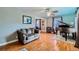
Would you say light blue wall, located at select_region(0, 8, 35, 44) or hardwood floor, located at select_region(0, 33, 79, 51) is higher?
light blue wall, located at select_region(0, 8, 35, 44)

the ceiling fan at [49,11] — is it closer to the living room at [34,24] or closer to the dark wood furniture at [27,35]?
the living room at [34,24]

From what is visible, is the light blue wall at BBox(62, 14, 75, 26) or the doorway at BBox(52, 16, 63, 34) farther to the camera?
the doorway at BBox(52, 16, 63, 34)

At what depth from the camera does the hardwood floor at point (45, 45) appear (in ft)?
7.53

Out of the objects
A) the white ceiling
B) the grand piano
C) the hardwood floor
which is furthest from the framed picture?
the grand piano

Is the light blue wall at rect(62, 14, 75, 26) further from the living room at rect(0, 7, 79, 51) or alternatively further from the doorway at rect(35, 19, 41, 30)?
the doorway at rect(35, 19, 41, 30)

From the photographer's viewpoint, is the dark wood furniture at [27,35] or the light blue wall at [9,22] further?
the dark wood furniture at [27,35]

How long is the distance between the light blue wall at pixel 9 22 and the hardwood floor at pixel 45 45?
0.19m

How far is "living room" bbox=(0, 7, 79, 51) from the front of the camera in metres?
2.25

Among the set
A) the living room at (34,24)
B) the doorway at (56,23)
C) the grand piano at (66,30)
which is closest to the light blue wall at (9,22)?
the living room at (34,24)
